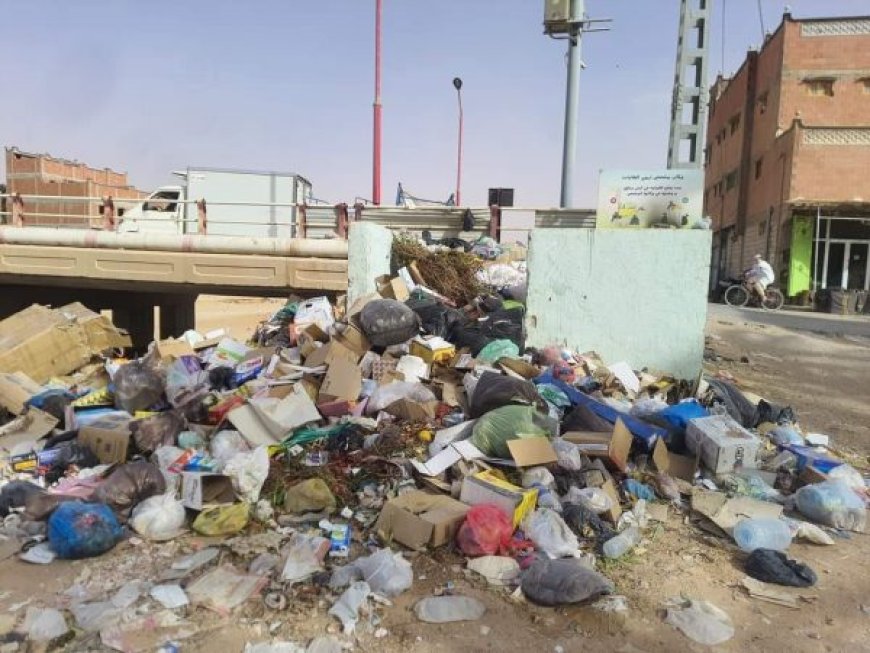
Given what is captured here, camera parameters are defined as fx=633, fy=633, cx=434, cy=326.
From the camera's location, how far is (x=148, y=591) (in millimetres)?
2742

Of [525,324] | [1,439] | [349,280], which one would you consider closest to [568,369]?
[525,324]

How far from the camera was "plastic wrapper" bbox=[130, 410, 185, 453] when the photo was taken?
163 inches

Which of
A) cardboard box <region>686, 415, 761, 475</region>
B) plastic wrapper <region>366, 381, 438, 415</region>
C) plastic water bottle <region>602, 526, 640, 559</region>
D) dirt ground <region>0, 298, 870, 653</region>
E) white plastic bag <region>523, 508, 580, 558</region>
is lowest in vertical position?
dirt ground <region>0, 298, 870, 653</region>

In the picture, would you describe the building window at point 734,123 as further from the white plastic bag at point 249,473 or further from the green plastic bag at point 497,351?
the white plastic bag at point 249,473

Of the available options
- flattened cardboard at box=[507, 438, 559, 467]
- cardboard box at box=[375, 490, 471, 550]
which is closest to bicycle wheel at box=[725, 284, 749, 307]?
flattened cardboard at box=[507, 438, 559, 467]

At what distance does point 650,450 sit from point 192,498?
2.78 metres

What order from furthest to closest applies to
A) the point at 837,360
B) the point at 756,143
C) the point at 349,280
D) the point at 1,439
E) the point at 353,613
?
the point at 756,143
the point at 837,360
the point at 349,280
the point at 1,439
the point at 353,613

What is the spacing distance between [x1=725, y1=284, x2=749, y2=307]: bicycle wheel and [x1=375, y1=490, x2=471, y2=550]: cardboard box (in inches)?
612

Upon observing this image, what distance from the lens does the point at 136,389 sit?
16.2 feet

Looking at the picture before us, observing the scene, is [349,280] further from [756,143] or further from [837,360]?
[756,143]

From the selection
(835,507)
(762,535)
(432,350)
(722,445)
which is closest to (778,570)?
(762,535)

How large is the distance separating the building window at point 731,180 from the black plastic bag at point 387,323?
77.1 ft

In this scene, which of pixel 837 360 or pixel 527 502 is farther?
pixel 837 360

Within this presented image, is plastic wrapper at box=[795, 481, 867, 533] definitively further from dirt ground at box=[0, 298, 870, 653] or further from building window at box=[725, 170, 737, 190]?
building window at box=[725, 170, 737, 190]
